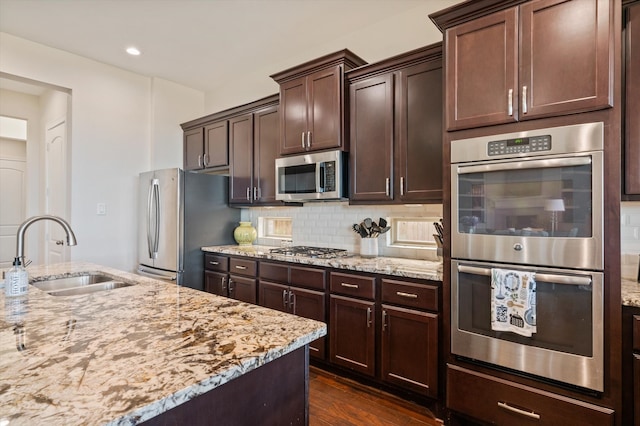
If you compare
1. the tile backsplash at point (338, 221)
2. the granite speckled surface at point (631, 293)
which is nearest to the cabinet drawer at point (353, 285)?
the tile backsplash at point (338, 221)

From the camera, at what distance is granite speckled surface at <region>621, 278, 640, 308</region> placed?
5.08 feet

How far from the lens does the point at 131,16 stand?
2.98 metres

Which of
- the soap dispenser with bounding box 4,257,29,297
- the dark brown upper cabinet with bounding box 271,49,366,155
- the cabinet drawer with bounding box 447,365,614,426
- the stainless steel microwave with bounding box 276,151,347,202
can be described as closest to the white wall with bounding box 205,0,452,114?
the dark brown upper cabinet with bounding box 271,49,366,155

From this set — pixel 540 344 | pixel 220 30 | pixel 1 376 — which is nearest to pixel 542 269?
Answer: pixel 540 344

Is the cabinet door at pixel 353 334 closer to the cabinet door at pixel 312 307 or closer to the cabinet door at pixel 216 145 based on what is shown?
the cabinet door at pixel 312 307

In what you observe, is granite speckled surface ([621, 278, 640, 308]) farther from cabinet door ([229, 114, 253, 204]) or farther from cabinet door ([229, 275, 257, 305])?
cabinet door ([229, 114, 253, 204])

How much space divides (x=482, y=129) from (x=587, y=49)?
557 mm

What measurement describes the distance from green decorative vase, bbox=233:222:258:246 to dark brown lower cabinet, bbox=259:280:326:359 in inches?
37.3

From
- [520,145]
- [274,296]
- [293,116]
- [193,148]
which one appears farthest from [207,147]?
[520,145]

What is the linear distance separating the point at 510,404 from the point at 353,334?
1041 mm

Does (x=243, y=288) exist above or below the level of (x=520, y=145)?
below

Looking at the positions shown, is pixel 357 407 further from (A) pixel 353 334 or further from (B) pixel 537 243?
(B) pixel 537 243

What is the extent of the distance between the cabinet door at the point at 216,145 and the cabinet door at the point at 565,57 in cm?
308

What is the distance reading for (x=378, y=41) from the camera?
309 centimetres
